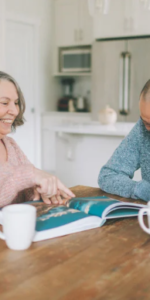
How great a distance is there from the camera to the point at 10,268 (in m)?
0.88

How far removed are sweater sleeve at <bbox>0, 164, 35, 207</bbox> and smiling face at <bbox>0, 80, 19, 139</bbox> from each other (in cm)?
19

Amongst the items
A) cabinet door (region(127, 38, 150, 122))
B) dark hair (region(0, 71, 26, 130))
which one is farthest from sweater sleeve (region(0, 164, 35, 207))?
cabinet door (region(127, 38, 150, 122))

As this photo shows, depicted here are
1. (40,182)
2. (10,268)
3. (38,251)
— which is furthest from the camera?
(40,182)

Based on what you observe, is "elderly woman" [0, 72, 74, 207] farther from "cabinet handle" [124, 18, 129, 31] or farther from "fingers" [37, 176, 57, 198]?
"cabinet handle" [124, 18, 129, 31]

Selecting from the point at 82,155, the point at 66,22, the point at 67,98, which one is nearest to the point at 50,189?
the point at 82,155

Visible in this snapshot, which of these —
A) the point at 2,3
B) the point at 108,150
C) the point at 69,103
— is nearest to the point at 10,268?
the point at 108,150

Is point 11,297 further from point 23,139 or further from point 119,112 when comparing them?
point 23,139

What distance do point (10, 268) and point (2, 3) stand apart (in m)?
3.81

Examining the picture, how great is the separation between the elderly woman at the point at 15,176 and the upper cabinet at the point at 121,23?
136 inches

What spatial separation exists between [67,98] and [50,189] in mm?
4511

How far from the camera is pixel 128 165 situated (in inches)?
67.7

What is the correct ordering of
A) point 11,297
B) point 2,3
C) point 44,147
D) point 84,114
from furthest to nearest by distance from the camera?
point 44,147, point 84,114, point 2,3, point 11,297

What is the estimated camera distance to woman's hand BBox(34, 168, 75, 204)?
1393 mm

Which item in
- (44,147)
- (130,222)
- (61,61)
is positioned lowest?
(44,147)
